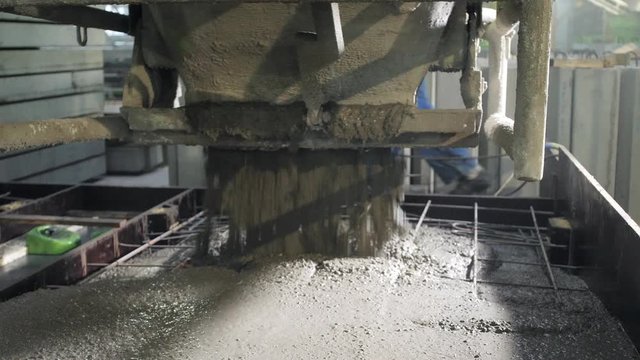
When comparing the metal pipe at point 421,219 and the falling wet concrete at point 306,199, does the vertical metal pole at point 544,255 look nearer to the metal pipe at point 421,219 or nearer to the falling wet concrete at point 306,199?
the metal pipe at point 421,219

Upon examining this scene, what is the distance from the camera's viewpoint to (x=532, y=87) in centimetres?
181

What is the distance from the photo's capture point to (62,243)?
3631 mm

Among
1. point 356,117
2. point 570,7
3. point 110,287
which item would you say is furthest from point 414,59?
point 570,7

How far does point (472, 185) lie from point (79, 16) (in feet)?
12.5

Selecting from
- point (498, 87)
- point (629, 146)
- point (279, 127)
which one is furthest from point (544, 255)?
point (629, 146)

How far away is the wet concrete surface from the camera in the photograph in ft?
7.35

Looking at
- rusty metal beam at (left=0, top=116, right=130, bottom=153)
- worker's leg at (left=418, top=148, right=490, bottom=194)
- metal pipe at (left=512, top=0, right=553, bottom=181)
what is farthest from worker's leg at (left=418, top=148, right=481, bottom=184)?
metal pipe at (left=512, top=0, right=553, bottom=181)

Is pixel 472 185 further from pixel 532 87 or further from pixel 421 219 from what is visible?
pixel 532 87

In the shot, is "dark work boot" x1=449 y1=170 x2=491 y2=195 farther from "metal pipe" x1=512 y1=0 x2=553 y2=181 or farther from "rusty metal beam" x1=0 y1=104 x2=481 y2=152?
"metal pipe" x1=512 y1=0 x2=553 y2=181

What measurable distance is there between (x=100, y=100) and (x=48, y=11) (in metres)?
4.63

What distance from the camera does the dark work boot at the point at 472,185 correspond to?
218 inches

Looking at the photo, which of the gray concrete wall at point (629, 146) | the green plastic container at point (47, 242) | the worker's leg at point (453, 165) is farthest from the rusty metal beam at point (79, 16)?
the gray concrete wall at point (629, 146)

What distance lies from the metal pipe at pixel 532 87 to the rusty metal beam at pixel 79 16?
1544 millimetres

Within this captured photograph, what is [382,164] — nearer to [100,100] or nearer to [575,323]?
[575,323]
